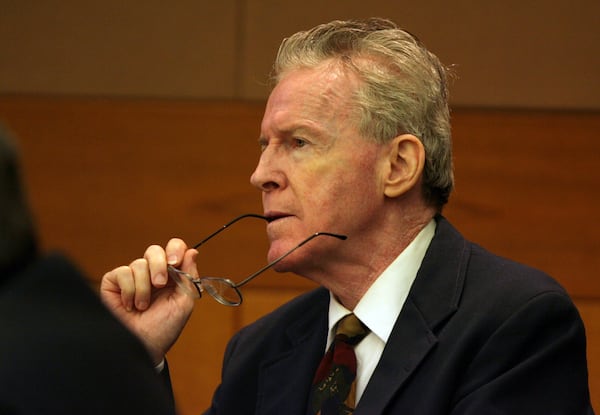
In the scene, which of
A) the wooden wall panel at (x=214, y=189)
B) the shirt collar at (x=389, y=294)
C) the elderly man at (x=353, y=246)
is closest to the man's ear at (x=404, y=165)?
the elderly man at (x=353, y=246)

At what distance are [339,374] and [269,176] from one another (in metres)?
0.39

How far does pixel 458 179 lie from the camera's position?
3.07 metres

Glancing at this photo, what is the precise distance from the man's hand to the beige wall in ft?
3.90

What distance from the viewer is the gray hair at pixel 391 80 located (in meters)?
1.98

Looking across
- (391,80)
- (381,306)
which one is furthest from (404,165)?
(381,306)

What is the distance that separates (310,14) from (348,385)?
1.51 m

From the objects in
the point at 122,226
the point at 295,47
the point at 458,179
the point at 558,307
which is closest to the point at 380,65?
the point at 295,47

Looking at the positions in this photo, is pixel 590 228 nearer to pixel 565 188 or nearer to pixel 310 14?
pixel 565 188

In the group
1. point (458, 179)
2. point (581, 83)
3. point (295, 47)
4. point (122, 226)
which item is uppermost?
point (295, 47)

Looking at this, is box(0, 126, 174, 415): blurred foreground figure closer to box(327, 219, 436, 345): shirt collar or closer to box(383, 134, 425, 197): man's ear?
box(327, 219, 436, 345): shirt collar

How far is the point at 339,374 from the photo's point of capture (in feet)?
6.25

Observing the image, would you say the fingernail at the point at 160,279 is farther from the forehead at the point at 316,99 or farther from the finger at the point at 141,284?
the forehead at the point at 316,99

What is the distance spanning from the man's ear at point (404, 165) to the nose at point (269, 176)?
7.9 inches

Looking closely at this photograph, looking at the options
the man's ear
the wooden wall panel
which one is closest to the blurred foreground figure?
the man's ear
